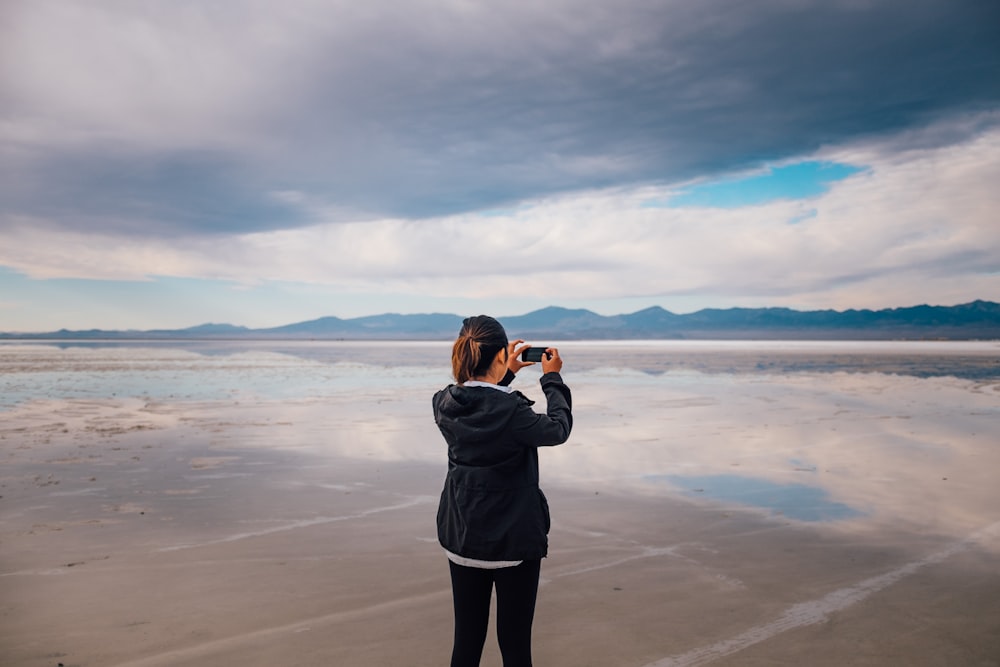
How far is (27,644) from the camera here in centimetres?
509

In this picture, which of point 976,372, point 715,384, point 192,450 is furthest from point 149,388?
point 976,372

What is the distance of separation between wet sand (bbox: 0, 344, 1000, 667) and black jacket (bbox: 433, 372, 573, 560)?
183 cm

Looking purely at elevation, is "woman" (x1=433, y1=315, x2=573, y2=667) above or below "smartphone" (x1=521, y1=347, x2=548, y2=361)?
below

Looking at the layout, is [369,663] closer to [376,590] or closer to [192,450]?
[376,590]

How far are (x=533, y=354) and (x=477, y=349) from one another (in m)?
0.43

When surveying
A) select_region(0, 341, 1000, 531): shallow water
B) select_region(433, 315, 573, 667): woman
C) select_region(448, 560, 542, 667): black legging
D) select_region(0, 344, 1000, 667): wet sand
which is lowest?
select_region(0, 344, 1000, 667): wet sand

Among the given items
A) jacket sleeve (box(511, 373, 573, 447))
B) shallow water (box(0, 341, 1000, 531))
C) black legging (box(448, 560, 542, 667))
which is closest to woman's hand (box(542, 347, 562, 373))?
jacket sleeve (box(511, 373, 573, 447))

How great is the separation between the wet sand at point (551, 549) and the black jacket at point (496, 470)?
6.00 feet

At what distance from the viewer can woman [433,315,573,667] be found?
3.53 m

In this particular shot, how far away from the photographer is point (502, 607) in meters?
3.66

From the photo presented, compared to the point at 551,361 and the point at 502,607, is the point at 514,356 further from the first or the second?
the point at 502,607

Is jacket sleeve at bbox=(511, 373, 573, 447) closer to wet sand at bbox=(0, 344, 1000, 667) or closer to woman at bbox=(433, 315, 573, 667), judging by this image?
woman at bbox=(433, 315, 573, 667)

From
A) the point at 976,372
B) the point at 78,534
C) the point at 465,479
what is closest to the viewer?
the point at 465,479

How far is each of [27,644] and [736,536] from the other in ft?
20.8
